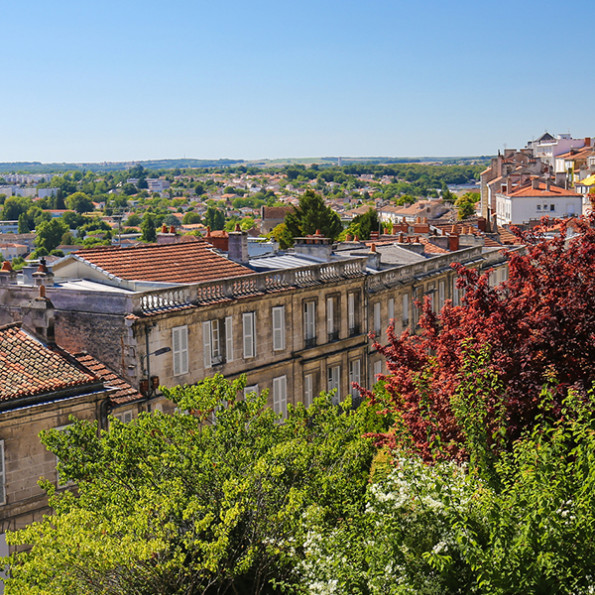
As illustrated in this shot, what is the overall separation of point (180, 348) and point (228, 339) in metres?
2.40

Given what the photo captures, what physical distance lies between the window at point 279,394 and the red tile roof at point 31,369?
8236 mm

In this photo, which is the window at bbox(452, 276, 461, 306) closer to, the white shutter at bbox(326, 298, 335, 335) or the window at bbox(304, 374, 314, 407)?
the white shutter at bbox(326, 298, 335, 335)

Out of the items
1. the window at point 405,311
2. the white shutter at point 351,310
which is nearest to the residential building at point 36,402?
the white shutter at point 351,310

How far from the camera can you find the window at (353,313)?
1492 inches

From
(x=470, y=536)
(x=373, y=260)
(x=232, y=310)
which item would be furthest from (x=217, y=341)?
(x=470, y=536)

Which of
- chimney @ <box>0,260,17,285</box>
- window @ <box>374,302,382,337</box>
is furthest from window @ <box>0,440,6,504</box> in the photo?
window @ <box>374,302,382,337</box>

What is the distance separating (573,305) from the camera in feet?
70.1

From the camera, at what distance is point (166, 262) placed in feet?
112

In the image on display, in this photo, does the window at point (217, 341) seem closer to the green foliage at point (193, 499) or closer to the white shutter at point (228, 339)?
the white shutter at point (228, 339)

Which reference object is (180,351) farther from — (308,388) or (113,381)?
(308,388)

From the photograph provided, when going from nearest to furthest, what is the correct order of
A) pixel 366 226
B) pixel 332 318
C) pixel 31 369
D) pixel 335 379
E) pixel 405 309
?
pixel 31 369 → pixel 332 318 → pixel 335 379 → pixel 405 309 → pixel 366 226

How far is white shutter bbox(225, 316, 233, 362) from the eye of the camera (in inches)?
1223

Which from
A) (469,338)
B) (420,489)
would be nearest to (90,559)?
(420,489)

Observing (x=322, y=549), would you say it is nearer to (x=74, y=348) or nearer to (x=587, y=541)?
(x=587, y=541)
